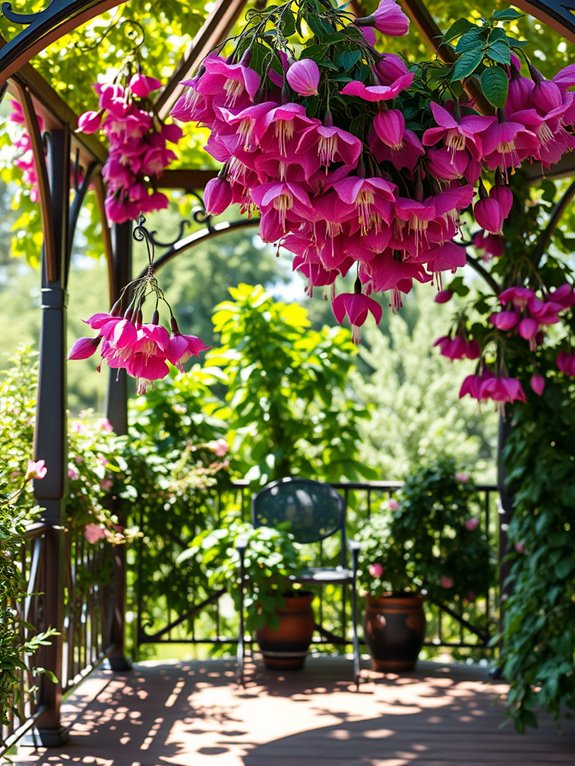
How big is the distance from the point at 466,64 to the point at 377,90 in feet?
0.47

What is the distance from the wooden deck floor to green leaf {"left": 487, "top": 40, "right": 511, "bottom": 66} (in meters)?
2.68

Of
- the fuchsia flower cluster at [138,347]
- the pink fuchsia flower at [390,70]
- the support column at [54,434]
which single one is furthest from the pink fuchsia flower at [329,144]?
the support column at [54,434]

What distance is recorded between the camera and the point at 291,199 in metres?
1.11

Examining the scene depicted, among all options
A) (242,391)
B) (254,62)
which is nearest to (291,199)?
(254,62)

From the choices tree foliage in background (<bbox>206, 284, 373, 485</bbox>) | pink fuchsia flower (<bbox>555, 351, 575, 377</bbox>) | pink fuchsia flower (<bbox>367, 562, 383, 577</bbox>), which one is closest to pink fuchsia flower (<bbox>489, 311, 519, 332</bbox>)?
pink fuchsia flower (<bbox>555, 351, 575, 377</bbox>)

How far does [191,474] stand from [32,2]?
2.49 metres

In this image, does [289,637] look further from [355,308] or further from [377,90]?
[377,90]

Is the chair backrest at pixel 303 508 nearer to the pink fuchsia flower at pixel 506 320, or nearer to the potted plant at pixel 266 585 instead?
the potted plant at pixel 266 585

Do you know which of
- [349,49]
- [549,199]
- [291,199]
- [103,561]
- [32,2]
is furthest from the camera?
[103,561]

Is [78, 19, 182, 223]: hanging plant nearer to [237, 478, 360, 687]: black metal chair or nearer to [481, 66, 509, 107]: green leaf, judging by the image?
[237, 478, 360, 687]: black metal chair

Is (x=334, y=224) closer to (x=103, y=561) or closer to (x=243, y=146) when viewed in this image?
(x=243, y=146)

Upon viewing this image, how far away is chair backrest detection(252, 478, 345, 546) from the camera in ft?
16.0

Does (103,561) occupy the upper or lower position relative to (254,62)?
lower

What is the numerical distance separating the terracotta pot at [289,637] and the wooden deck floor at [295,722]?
→ 0.08 meters
